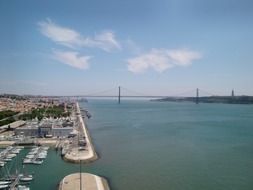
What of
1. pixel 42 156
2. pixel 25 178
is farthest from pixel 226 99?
pixel 25 178

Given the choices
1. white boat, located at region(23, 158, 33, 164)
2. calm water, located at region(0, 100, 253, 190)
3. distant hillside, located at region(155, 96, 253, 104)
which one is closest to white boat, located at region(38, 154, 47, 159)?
calm water, located at region(0, 100, 253, 190)

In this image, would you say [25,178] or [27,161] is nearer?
[25,178]

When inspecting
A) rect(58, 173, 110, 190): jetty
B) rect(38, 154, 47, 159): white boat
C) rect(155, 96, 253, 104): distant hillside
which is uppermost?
rect(155, 96, 253, 104): distant hillside

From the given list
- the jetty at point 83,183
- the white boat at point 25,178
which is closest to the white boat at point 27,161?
the white boat at point 25,178

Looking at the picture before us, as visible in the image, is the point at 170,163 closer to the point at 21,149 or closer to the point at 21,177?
the point at 21,177

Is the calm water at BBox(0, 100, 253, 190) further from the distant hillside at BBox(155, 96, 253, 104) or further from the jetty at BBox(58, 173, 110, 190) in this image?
the distant hillside at BBox(155, 96, 253, 104)

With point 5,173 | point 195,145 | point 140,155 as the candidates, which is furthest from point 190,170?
point 5,173

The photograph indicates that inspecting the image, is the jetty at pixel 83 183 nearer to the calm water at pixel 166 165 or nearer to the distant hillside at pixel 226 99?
the calm water at pixel 166 165

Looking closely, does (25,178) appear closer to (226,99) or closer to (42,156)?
(42,156)
